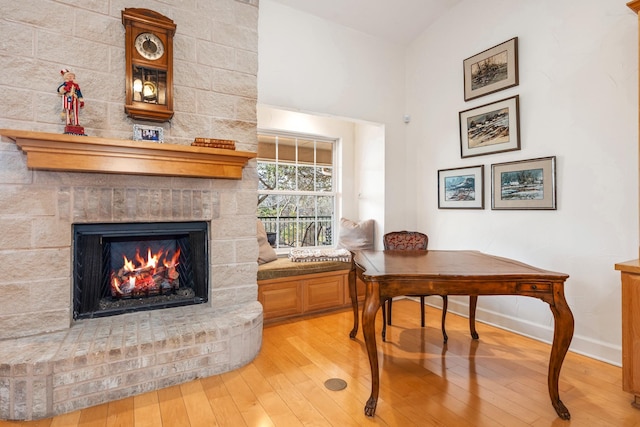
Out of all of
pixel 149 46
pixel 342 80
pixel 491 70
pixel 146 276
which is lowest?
pixel 146 276

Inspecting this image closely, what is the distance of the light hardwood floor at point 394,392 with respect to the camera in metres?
1.65

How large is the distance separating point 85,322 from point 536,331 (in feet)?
11.3

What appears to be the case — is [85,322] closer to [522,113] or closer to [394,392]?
[394,392]

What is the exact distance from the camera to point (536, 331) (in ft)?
8.87

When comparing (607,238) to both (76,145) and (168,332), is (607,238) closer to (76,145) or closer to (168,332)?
(168,332)

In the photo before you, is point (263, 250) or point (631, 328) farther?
point (263, 250)

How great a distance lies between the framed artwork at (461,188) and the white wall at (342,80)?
0.46 m

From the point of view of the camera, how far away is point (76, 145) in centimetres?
185

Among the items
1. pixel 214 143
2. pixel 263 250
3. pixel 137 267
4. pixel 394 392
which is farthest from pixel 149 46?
pixel 394 392

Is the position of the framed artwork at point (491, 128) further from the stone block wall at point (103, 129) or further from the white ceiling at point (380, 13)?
the stone block wall at point (103, 129)

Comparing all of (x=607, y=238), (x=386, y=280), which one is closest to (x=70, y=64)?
(x=386, y=280)

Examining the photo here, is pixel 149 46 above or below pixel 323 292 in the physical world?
above

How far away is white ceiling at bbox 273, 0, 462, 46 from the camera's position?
329cm

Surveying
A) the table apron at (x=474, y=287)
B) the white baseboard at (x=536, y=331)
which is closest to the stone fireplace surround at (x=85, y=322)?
the table apron at (x=474, y=287)
